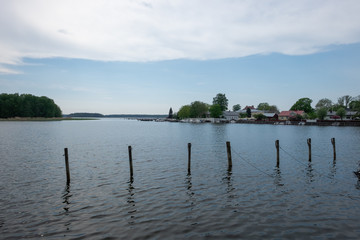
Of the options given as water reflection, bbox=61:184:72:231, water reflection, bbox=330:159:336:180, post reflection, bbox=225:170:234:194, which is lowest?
water reflection, bbox=330:159:336:180

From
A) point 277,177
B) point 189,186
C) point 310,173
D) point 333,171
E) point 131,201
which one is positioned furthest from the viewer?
point 333,171

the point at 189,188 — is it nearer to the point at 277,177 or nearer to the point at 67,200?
the point at 67,200

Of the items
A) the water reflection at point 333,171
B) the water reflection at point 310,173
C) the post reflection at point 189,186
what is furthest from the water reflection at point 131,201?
the water reflection at point 333,171

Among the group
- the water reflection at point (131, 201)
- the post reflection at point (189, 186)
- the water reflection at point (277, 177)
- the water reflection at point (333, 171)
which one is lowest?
the water reflection at point (333, 171)

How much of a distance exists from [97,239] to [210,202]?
286 inches

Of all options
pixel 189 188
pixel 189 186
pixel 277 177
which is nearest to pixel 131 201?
pixel 189 188

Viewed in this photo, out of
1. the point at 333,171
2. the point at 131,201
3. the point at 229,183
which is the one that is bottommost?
the point at 333,171

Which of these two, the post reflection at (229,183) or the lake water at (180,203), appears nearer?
the lake water at (180,203)

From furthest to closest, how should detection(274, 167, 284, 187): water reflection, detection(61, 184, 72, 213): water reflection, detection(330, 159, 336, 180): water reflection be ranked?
detection(330, 159, 336, 180): water reflection → detection(274, 167, 284, 187): water reflection → detection(61, 184, 72, 213): water reflection

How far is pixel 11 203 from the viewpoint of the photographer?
1538cm

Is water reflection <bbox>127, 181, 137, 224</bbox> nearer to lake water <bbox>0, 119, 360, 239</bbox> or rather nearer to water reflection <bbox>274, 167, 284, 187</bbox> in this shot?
lake water <bbox>0, 119, 360, 239</bbox>

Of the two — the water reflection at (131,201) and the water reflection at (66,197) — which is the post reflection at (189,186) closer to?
the water reflection at (131,201)

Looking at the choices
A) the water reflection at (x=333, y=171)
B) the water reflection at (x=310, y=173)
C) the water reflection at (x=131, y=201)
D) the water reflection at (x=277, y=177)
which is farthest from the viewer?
the water reflection at (x=333, y=171)

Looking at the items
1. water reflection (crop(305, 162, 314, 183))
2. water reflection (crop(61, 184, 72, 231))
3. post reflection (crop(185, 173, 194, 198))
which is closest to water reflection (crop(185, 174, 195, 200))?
post reflection (crop(185, 173, 194, 198))
